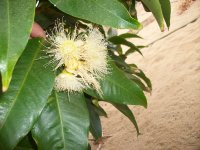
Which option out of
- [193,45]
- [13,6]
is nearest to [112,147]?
[193,45]

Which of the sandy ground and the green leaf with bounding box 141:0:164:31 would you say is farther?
the sandy ground

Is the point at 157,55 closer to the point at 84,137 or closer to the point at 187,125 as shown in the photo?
the point at 187,125

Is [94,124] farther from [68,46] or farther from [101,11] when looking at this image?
[101,11]

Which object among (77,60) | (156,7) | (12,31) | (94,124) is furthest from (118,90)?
(94,124)

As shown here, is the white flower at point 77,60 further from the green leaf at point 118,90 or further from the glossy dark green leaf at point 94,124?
the glossy dark green leaf at point 94,124

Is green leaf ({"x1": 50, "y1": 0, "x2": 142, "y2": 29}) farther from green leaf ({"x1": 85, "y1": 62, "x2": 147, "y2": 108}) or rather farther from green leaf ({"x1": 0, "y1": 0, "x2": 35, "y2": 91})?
green leaf ({"x1": 85, "y1": 62, "x2": 147, "y2": 108})

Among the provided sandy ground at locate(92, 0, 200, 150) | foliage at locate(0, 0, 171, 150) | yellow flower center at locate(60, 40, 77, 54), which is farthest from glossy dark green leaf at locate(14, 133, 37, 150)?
sandy ground at locate(92, 0, 200, 150)

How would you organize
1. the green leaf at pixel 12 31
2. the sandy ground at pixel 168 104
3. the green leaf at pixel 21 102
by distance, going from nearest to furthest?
the green leaf at pixel 12 31 < the green leaf at pixel 21 102 < the sandy ground at pixel 168 104

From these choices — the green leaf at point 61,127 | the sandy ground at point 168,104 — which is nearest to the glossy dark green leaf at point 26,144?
the green leaf at point 61,127
